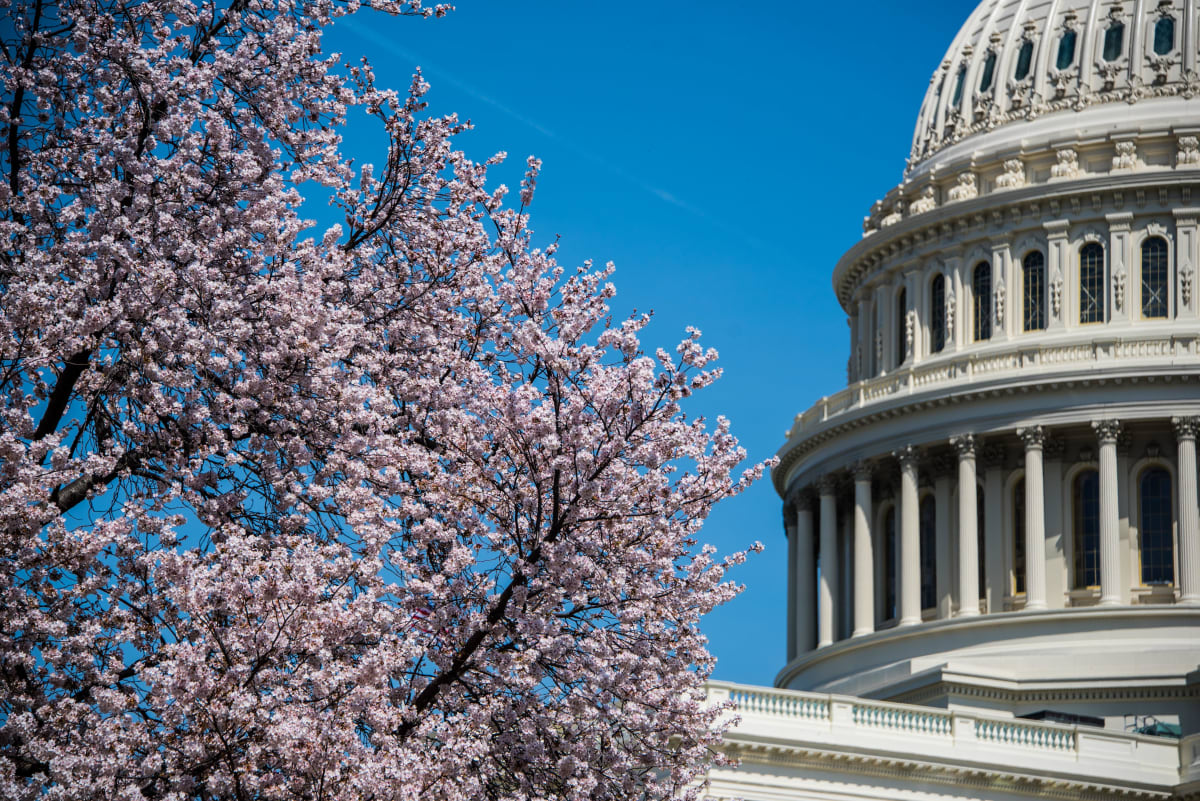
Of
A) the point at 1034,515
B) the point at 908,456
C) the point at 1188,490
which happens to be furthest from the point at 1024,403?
the point at 1188,490

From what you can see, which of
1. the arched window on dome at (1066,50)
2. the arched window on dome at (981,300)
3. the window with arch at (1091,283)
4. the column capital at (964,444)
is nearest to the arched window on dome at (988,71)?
the arched window on dome at (1066,50)

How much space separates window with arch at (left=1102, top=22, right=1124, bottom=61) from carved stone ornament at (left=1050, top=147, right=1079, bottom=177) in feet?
21.4

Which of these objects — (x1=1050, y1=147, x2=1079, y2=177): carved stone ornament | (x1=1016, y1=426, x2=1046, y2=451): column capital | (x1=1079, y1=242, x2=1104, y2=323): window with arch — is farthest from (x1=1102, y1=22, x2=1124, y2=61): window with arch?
(x1=1016, y1=426, x2=1046, y2=451): column capital

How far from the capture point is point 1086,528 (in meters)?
71.4

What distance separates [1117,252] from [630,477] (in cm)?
5985

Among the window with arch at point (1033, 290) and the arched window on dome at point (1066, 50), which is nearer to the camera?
Result: the window with arch at point (1033, 290)

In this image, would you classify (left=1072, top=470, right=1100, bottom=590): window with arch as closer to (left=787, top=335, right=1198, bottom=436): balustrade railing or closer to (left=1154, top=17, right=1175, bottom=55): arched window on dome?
(left=787, top=335, right=1198, bottom=436): balustrade railing

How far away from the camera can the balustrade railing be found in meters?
70.2

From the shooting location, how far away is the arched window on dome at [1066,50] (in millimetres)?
81000

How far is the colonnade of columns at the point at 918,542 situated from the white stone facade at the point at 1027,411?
3.4 inches

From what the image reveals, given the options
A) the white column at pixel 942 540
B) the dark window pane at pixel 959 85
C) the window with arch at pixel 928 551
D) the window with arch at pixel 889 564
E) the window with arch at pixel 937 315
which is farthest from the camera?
the dark window pane at pixel 959 85

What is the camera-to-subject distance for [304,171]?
1805 cm

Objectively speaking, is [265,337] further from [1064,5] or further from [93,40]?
[1064,5]

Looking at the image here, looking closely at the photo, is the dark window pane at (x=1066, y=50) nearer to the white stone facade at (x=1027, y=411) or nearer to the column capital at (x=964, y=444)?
the white stone facade at (x=1027, y=411)
